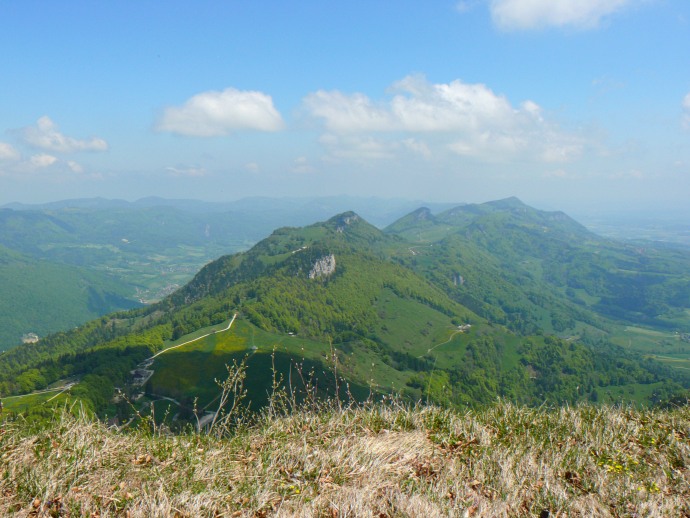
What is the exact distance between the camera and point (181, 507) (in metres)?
4.14

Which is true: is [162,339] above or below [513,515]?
below

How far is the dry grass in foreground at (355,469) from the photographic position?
14.0 feet

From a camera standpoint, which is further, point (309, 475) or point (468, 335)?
point (468, 335)

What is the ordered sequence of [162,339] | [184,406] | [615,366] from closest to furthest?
[184,406], [162,339], [615,366]

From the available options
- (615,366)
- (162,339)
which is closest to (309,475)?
(162,339)

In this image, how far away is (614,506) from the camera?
4426 mm

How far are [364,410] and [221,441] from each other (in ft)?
8.78

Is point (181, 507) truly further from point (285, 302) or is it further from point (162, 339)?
point (285, 302)

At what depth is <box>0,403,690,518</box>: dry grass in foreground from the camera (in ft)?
14.0

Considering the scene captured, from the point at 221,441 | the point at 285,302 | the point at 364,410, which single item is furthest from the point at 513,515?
the point at 285,302

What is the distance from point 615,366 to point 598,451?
225153 mm

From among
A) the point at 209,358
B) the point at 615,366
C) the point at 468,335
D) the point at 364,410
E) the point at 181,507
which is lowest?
the point at 615,366

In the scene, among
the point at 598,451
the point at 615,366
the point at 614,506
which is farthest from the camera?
the point at 615,366

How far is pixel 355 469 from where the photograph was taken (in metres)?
5.07
